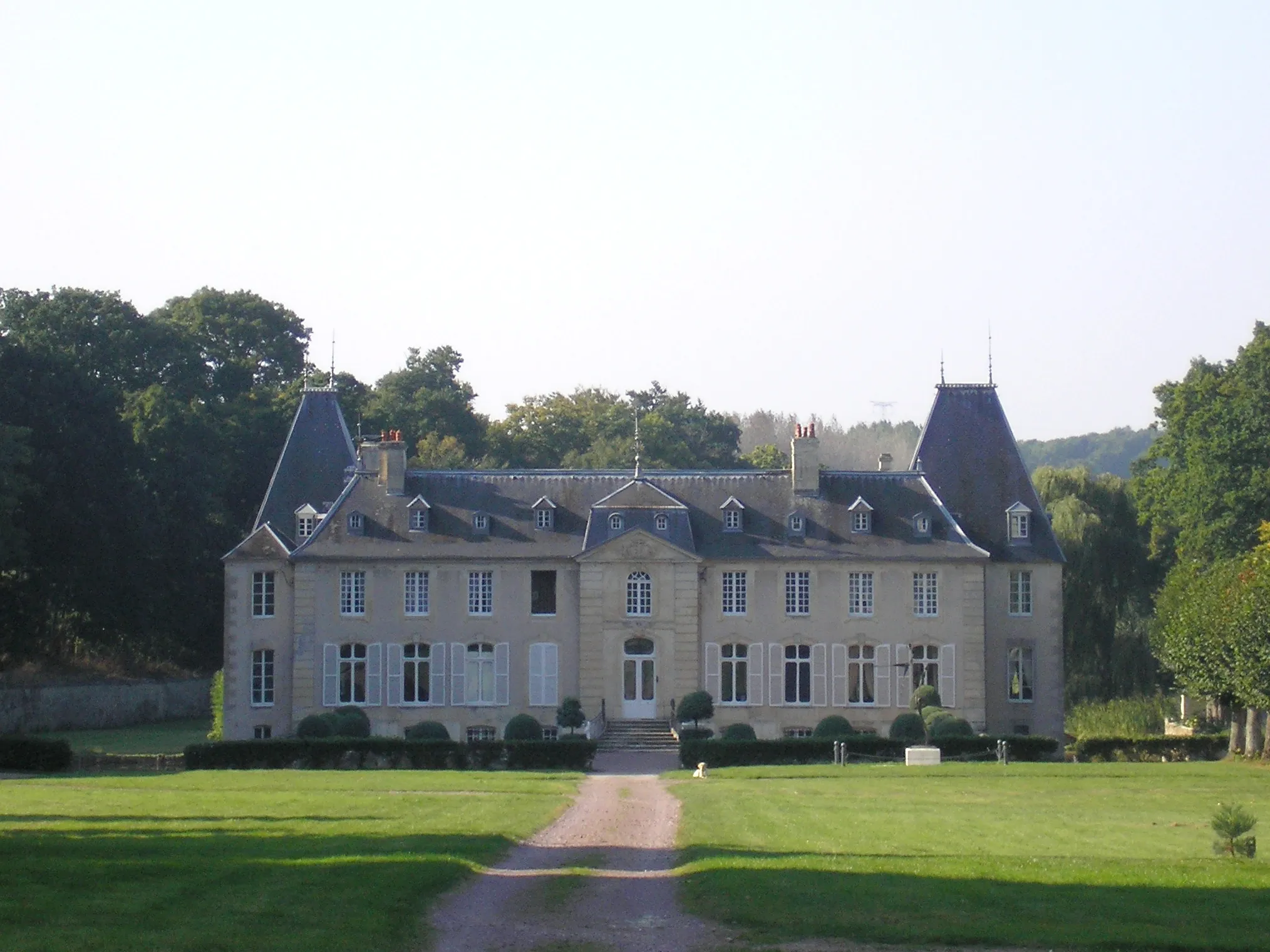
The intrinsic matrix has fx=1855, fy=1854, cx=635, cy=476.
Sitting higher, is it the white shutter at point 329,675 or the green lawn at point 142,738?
the white shutter at point 329,675

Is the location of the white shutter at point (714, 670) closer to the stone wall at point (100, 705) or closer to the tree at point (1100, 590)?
the tree at point (1100, 590)

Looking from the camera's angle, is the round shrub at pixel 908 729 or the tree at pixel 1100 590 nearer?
the round shrub at pixel 908 729

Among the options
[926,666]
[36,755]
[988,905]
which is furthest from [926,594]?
[988,905]

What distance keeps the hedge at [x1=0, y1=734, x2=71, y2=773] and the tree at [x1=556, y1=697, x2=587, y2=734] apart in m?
13.7

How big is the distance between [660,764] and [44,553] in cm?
2695

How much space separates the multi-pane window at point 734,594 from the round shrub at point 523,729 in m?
7.39

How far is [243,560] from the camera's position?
55.1 meters

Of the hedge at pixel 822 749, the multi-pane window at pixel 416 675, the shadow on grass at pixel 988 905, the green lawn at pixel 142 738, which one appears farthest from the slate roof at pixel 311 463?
the shadow on grass at pixel 988 905

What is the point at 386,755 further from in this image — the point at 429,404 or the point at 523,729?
the point at 429,404

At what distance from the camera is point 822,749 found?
46.5 metres

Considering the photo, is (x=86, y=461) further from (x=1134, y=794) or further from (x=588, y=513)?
(x=1134, y=794)

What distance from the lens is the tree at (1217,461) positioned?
189 feet

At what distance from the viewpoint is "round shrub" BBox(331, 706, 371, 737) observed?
50.7m

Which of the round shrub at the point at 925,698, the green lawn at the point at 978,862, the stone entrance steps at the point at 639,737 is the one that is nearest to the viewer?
the green lawn at the point at 978,862
